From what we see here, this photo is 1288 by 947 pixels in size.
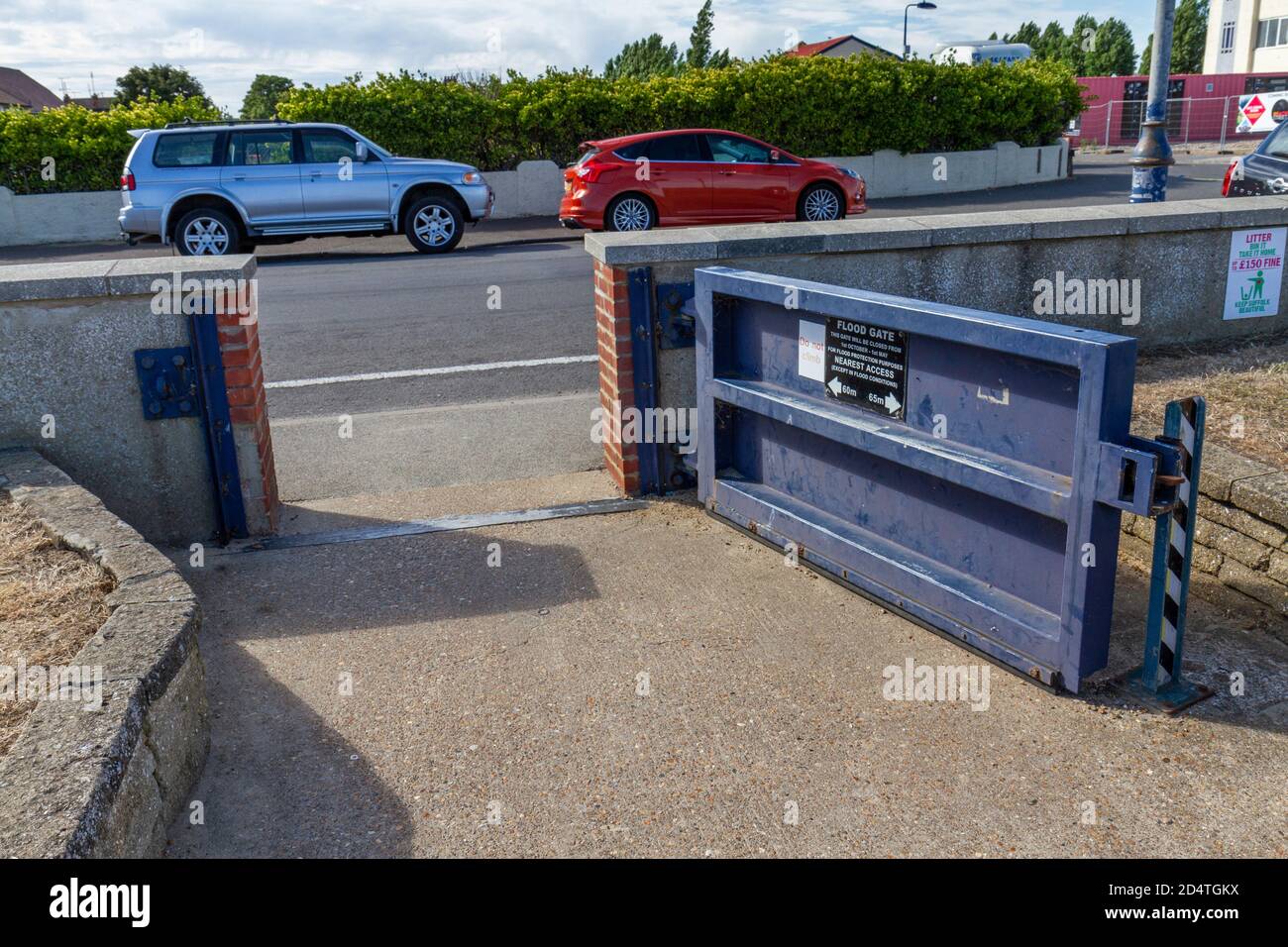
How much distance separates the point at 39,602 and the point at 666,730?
227 centimetres

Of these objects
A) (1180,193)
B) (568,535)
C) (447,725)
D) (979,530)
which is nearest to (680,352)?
(568,535)

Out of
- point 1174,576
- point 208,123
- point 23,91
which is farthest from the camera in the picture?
point 23,91

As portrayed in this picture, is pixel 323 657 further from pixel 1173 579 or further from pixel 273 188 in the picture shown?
pixel 273 188

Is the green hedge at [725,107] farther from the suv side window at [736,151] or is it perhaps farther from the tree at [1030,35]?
the tree at [1030,35]

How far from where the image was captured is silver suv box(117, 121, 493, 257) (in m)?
15.5

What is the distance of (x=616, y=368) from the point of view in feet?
19.6

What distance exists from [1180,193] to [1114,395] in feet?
71.2

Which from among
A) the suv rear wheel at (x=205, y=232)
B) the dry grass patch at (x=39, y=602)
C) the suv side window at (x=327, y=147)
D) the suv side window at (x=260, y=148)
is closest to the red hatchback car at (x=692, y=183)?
the suv side window at (x=327, y=147)

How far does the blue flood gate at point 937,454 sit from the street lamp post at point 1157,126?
6.49 m

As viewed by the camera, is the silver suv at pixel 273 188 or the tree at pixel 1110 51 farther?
the tree at pixel 1110 51

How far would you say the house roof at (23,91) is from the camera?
69.5 meters

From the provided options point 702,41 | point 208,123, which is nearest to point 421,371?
point 208,123

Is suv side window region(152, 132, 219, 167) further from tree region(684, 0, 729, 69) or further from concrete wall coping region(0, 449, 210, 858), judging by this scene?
tree region(684, 0, 729, 69)

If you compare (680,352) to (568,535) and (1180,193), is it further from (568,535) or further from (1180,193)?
(1180,193)
